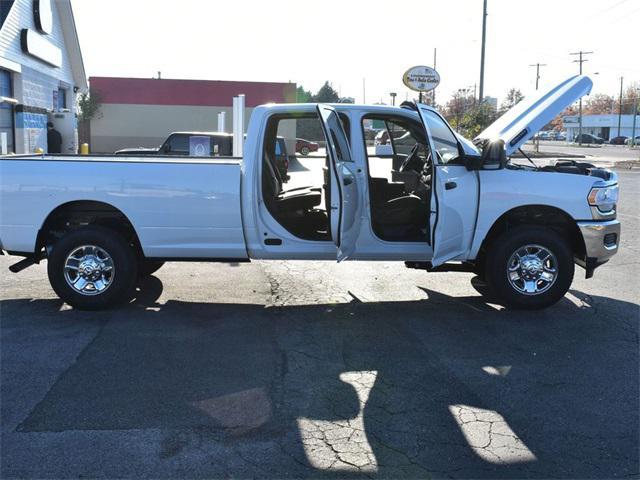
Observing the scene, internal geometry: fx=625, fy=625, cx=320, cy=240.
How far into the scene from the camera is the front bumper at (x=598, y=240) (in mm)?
6352

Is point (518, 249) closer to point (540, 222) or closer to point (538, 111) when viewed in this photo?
point (540, 222)

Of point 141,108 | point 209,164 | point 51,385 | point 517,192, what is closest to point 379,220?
point 517,192

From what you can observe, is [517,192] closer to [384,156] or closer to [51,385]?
[384,156]

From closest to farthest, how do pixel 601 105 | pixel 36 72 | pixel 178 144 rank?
pixel 178 144 < pixel 36 72 < pixel 601 105

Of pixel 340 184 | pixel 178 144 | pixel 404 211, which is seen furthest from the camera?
pixel 178 144

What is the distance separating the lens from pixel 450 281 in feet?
25.8

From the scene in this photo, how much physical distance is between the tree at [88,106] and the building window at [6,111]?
14207 mm

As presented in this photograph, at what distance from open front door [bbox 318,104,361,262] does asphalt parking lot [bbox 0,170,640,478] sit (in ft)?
2.77

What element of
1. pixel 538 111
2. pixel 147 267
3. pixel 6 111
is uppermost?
pixel 6 111

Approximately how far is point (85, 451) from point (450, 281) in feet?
17.3

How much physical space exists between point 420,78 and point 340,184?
11711 mm

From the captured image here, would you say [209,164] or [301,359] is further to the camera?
[209,164]

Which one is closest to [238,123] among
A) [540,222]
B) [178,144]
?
[178,144]

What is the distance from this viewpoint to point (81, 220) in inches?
255
